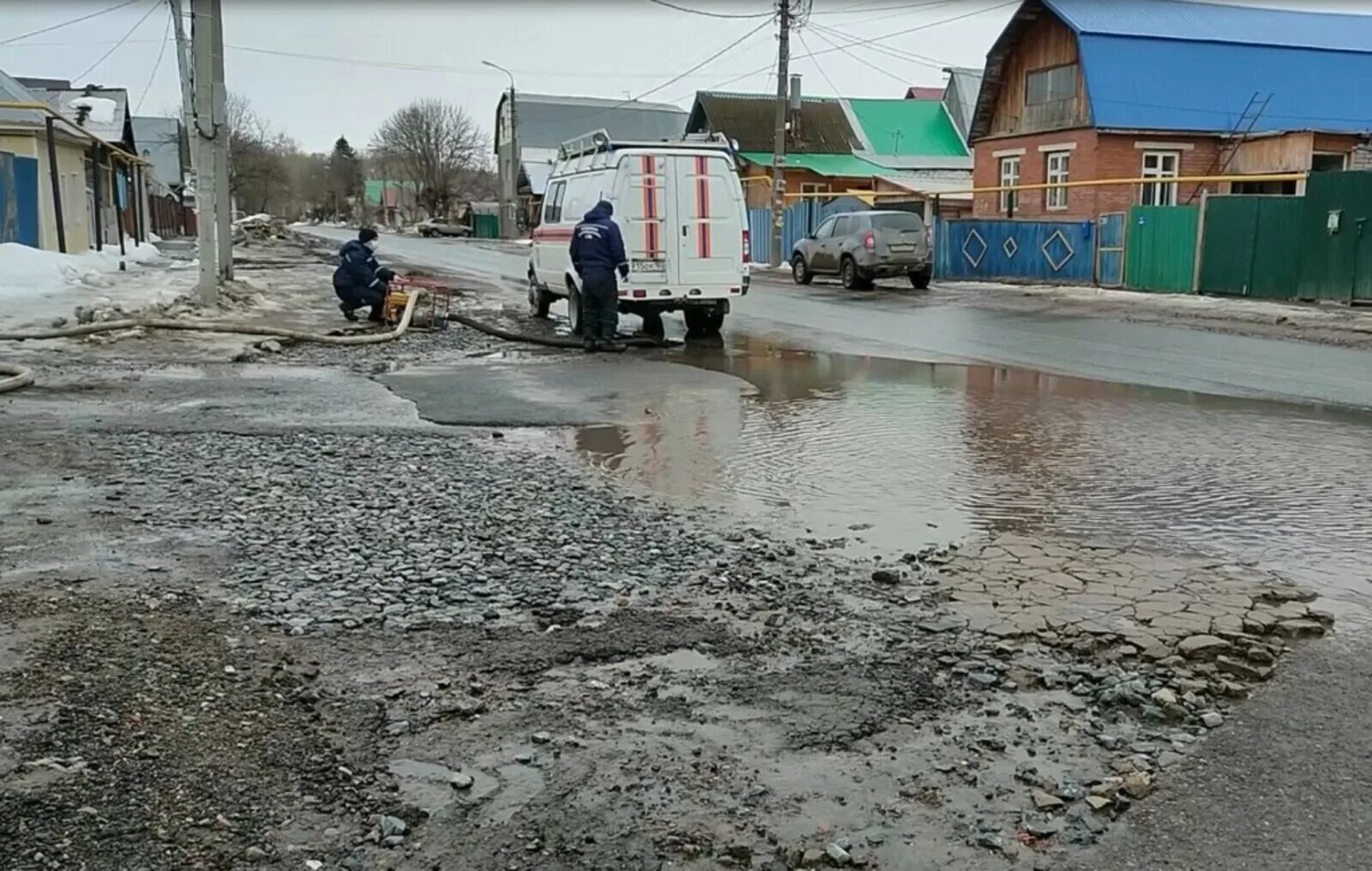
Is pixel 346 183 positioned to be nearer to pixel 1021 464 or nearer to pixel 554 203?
pixel 554 203

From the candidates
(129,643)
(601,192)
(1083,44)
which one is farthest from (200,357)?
(1083,44)

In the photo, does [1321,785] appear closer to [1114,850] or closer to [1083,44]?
[1114,850]

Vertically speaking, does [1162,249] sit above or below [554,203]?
below

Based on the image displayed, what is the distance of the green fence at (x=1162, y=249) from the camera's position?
2405 cm

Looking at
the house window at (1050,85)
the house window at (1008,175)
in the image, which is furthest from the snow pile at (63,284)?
the house window at (1050,85)

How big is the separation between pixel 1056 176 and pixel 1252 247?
Result: 47.1 feet

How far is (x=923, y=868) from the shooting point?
299cm

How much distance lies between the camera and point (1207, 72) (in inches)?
1384

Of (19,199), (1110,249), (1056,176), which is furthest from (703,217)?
(1056,176)

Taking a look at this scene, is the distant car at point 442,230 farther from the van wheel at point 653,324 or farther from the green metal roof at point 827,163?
the van wheel at point 653,324

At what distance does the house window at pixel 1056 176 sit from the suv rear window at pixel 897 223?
34.5 ft

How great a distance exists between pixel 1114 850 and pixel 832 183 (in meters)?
52.0

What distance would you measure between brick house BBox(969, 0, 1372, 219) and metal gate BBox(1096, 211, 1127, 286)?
6.93 meters

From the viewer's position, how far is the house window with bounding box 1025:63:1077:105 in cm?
3559
